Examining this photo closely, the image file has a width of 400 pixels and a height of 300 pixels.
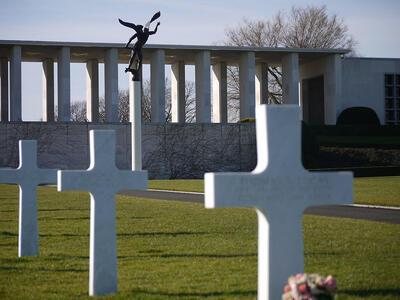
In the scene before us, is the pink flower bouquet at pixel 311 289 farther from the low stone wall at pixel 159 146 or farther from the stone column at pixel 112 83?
the stone column at pixel 112 83

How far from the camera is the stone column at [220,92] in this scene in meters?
54.2

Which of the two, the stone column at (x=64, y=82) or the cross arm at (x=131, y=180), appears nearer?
the cross arm at (x=131, y=180)

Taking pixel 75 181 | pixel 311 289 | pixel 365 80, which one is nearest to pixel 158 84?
pixel 365 80

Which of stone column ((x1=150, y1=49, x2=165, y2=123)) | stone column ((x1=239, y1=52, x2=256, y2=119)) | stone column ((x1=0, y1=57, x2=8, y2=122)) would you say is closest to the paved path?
stone column ((x1=150, y1=49, x2=165, y2=123))

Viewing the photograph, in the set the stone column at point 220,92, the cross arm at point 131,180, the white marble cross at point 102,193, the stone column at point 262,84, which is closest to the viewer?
the white marble cross at point 102,193

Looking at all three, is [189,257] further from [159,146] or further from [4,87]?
[4,87]

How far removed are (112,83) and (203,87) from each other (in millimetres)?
5895

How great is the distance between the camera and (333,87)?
5234 centimetres

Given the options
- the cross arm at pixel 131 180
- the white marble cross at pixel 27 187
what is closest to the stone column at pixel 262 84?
the white marble cross at pixel 27 187

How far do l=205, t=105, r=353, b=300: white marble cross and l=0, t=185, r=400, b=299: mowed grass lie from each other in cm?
136

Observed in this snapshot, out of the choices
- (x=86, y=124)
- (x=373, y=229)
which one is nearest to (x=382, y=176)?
(x=86, y=124)

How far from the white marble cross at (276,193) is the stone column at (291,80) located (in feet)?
149

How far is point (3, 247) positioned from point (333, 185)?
7.21 meters

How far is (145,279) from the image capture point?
8766 millimetres
